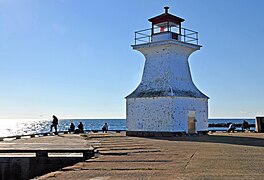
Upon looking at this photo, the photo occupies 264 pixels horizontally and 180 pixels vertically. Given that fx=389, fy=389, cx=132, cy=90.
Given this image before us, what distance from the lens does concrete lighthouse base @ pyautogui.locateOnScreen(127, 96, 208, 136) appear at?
79.9 ft

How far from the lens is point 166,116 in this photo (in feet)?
80.0

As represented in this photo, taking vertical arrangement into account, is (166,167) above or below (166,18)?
below

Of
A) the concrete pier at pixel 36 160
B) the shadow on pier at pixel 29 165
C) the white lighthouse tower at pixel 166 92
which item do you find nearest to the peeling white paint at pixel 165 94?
the white lighthouse tower at pixel 166 92

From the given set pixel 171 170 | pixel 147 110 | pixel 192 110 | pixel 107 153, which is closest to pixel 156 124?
pixel 147 110

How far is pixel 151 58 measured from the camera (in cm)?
2619

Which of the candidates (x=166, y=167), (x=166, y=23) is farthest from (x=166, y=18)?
(x=166, y=167)

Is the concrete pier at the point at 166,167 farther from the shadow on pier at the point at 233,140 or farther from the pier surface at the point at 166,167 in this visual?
the shadow on pier at the point at 233,140

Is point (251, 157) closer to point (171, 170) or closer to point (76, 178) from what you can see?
point (171, 170)

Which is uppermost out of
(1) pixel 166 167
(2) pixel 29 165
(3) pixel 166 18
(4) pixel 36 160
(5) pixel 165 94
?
(3) pixel 166 18

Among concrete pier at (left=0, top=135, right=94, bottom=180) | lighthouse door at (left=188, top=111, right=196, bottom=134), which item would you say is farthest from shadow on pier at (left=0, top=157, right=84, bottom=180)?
lighthouse door at (left=188, top=111, right=196, bottom=134)

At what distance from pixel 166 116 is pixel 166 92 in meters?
1.51

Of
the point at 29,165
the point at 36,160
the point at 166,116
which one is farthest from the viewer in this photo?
the point at 166,116

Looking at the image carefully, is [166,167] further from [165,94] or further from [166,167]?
[165,94]

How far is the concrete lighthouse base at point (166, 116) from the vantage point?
79.9 feet
